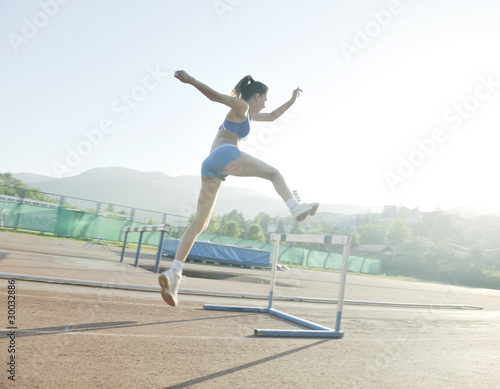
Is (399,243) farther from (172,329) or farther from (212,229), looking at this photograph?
(172,329)

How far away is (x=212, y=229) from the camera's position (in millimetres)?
29391

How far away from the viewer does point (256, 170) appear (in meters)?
3.00

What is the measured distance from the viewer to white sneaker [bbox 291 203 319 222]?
293 cm

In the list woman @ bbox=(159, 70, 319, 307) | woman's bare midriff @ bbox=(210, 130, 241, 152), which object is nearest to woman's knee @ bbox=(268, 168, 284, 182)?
woman @ bbox=(159, 70, 319, 307)

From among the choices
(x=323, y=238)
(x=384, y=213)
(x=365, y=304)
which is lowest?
(x=365, y=304)

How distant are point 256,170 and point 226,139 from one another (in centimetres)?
41

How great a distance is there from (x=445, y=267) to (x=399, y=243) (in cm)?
4576

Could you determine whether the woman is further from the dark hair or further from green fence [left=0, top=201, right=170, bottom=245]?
green fence [left=0, top=201, right=170, bottom=245]

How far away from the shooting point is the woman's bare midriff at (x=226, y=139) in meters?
3.18

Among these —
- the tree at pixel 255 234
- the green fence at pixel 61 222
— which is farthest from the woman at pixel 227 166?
the tree at pixel 255 234

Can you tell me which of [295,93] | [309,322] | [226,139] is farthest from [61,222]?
[226,139]

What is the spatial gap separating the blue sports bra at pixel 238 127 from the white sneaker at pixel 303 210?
0.78m

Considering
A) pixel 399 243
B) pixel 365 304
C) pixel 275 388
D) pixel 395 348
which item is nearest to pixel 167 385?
pixel 275 388

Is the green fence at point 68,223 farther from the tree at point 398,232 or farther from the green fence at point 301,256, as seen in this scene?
the tree at point 398,232
